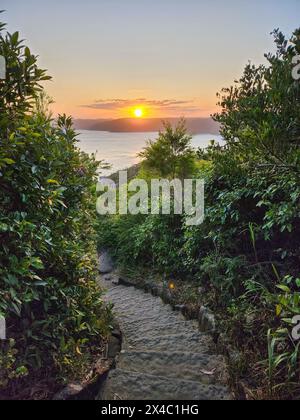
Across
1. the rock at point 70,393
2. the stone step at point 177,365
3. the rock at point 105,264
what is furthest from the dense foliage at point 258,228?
the rock at point 105,264

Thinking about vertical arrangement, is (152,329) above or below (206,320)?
below

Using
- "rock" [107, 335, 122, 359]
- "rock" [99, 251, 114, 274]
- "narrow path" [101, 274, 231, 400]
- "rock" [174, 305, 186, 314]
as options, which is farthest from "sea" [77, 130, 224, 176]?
"rock" [107, 335, 122, 359]

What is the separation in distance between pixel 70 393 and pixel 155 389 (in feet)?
2.16

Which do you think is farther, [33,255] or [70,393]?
[33,255]

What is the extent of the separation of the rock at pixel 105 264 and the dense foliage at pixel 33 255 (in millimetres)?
4138

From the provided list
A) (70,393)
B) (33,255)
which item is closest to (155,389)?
(70,393)

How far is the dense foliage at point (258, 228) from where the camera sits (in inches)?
80.7

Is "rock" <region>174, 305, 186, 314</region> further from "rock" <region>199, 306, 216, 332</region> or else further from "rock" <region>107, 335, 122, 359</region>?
"rock" <region>107, 335, 122, 359</region>

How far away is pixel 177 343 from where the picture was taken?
329cm

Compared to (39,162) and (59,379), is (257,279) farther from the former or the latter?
(39,162)

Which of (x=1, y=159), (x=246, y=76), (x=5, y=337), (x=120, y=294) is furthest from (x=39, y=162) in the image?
(x=120, y=294)

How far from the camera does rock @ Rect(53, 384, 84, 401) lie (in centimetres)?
203

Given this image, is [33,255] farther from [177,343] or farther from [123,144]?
[123,144]

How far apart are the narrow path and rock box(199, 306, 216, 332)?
92 mm
